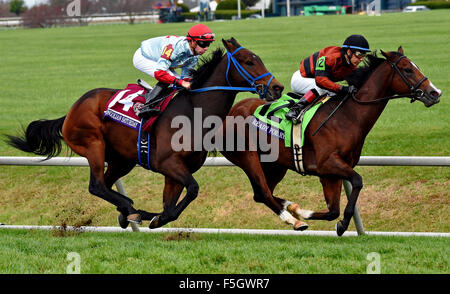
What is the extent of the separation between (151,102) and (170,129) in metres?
0.30

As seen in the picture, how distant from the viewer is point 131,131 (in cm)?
639

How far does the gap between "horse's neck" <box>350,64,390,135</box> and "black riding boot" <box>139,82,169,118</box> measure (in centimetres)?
161

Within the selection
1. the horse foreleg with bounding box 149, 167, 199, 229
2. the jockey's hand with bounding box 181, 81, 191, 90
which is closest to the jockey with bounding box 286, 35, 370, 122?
the jockey's hand with bounding box 181, 81, 191, 90

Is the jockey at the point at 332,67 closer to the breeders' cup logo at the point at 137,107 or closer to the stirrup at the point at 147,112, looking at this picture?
the stirrup at the point at 147,112

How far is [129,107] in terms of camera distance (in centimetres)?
641

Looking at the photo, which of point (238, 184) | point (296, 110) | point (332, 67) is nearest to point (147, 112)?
point (296, 110)

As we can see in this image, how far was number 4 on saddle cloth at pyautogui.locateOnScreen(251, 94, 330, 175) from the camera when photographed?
640cm

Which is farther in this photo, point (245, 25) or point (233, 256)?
point (245, 25)

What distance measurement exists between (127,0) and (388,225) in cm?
5394

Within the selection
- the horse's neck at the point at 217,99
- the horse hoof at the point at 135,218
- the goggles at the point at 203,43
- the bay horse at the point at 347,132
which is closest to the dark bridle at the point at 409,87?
the bay horse at the point at 347,132

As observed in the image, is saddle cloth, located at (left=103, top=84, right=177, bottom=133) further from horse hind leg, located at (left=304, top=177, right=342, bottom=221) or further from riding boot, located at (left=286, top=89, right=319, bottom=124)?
horse hind leg, located at (left=304, top=177, right=342, bottom=221)
